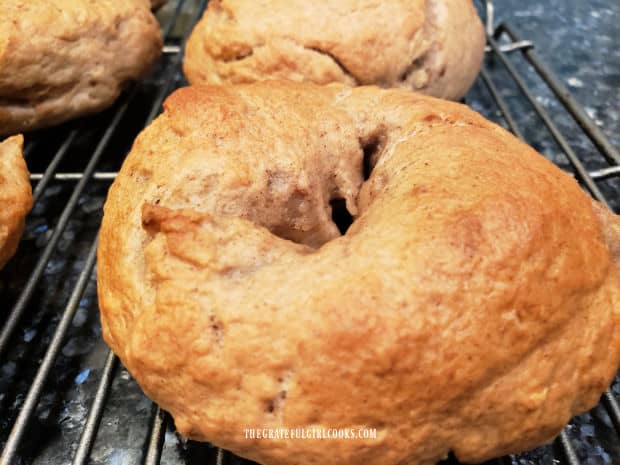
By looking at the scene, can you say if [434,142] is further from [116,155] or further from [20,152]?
[116,155]

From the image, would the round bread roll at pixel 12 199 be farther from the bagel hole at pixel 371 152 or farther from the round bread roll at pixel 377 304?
the bagel hole at pixel 371 152

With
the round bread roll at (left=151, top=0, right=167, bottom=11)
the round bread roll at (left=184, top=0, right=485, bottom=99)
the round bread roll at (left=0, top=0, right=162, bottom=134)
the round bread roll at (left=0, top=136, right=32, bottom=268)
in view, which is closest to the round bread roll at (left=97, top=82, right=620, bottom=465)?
the round bread roll at (left=0, top=136, right=32, bottom=268)

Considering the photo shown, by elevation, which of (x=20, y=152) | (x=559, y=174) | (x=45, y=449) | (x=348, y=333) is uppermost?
(x=559, y=174)

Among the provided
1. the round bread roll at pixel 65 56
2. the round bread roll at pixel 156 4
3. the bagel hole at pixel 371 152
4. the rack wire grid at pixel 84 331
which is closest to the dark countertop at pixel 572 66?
the rack wire grid at pixel 84 331

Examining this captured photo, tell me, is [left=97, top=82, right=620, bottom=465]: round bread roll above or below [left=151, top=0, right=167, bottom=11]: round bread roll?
above

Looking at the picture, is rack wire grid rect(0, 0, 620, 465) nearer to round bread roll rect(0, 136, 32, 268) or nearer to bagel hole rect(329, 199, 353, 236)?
round bread roll rect(0, 136, 32, 268)

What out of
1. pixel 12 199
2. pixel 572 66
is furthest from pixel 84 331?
pixel 572 66

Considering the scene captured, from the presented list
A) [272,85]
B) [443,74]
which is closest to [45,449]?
[272,85]
